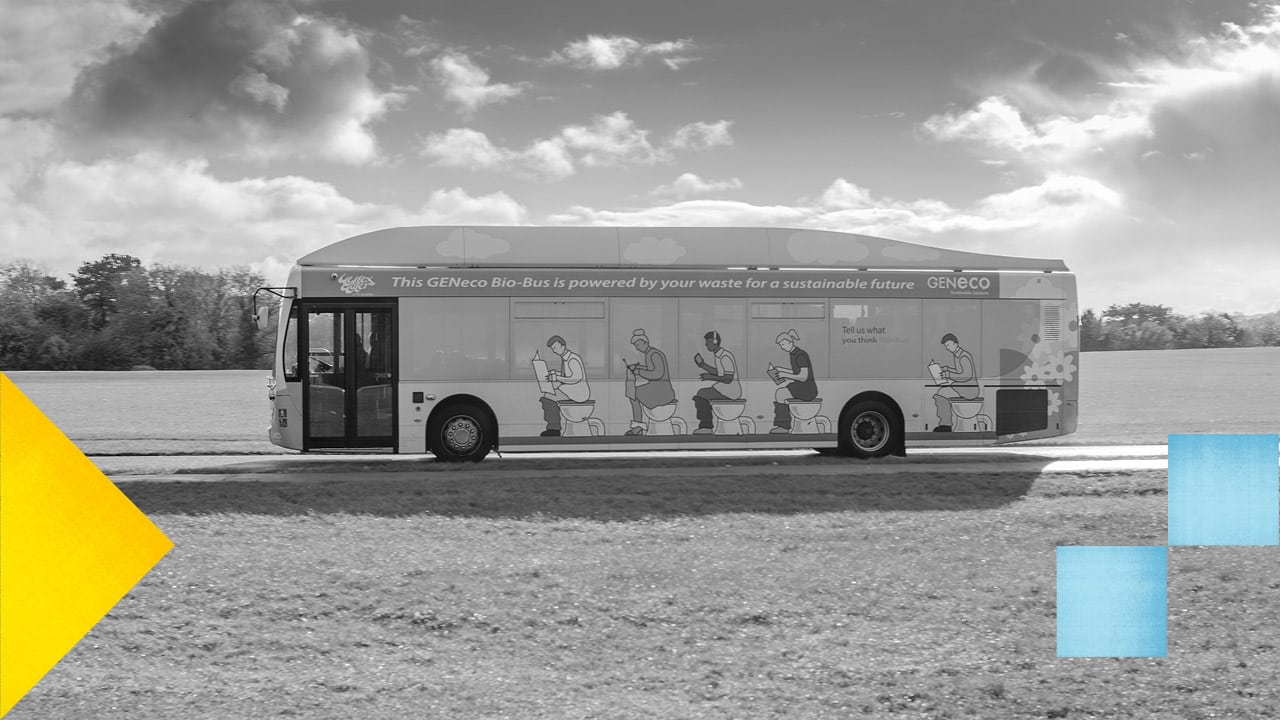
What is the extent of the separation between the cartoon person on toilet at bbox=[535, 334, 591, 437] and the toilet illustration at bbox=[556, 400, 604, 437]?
0.06 metres

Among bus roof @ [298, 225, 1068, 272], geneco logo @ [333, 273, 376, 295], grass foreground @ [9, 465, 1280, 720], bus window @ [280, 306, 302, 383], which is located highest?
bus roof @ [298, 225, 1068, 272]

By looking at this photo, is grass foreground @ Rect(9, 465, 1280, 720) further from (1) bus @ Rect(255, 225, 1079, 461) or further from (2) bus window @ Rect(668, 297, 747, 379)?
(2) bus window @ Rect(668, 297, 747, 379)

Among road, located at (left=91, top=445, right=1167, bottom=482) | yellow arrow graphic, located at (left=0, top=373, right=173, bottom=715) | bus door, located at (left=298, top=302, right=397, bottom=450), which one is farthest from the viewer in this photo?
bus door, located at (left=298, top=302, right=397, bottom=450)

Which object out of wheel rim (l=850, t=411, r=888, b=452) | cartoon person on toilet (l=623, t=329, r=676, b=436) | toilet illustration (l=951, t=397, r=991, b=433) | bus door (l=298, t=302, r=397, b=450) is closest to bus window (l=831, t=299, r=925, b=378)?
wheel rim (l=850, t=411, r=888, b=452)

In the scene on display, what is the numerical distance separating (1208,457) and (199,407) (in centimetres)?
3188

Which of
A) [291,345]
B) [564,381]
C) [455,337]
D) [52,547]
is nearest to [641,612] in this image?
[52,547]

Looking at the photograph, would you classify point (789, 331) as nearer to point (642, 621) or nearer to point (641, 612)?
point (641, 612)

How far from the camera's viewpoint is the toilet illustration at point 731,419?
55.2 ft

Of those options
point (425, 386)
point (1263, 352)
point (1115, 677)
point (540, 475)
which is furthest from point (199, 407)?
point (1263, 352)

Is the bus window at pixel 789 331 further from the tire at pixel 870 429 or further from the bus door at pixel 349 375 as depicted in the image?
the bus door at pixel 349 375

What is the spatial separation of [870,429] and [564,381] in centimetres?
497

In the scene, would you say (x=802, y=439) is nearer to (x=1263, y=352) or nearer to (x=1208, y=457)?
(x=1208, y=457)

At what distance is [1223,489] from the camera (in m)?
4.12

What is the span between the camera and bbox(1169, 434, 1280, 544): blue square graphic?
4031 millimetres
